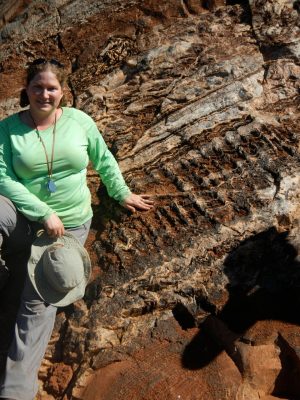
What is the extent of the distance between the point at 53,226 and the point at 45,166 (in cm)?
39

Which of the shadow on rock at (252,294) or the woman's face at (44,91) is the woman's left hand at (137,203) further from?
the woman's face at (44,91)

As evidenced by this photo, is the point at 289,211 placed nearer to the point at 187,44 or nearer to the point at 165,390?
the point at 165,390

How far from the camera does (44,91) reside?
11.1 ft

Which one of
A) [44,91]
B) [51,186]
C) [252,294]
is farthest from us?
[252,294]

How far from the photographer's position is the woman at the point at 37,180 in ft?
10.8

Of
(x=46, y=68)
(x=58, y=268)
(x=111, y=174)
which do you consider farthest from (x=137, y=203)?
(x=46, y=68)

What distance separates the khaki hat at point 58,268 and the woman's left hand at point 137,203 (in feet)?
2.10

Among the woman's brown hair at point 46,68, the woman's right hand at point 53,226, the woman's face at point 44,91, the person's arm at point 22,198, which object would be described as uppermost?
the woman's brown hair at point 46,68

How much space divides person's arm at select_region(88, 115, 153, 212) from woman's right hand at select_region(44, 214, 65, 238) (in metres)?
0.59

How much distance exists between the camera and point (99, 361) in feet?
11.3

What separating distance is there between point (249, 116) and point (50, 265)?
7.25 feet

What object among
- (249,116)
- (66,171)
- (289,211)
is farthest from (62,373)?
(249,116)

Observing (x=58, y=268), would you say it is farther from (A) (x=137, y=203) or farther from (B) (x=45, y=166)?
(A) (x=137, y=203)

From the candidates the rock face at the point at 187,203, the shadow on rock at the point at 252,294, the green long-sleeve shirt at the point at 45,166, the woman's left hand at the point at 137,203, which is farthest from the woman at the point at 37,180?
the shadow on rock at the point at 252,294
